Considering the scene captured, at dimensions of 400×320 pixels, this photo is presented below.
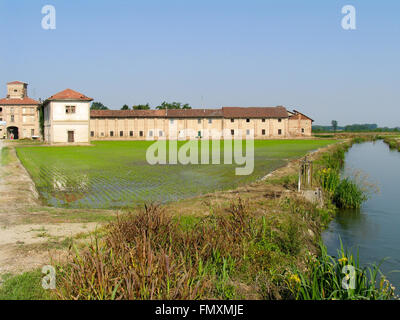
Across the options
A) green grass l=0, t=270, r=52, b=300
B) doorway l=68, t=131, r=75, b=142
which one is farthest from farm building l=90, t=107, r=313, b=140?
green grass l=0, t=270, r=52, b=300

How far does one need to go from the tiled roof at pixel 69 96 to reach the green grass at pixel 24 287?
44.1 m

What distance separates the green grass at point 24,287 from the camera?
457 centimetres

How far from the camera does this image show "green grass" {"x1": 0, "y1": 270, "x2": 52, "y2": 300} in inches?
180

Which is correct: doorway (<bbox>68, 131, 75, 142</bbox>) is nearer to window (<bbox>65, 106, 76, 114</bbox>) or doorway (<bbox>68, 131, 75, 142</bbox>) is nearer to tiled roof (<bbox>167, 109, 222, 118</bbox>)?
window (<bbox>65, 106, 76, 114</bbox>)

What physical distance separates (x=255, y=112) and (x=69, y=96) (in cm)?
3665

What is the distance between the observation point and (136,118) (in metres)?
67.6

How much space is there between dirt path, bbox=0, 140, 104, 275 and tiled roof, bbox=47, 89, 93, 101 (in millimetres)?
36902

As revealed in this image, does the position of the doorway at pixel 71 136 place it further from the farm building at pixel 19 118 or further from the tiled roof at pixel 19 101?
the tiled roof at pixel 19 101

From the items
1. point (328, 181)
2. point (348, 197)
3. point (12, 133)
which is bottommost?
point (348, 197)

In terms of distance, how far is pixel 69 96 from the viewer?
1848 inches

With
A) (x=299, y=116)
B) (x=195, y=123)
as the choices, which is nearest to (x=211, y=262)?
(x=195, y=123)

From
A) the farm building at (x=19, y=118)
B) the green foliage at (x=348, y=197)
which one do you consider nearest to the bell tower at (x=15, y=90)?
the farm building at (x=19, y=118)

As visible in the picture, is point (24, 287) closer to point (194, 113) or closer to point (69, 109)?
point (69, 109)

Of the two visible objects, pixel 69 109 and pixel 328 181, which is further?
pixel 69 109
